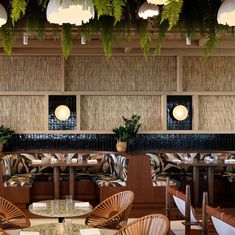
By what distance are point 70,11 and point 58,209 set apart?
340 centimetres

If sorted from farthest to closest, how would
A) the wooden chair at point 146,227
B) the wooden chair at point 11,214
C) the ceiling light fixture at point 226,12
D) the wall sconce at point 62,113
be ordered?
the wall sconce at point 62,113 → the wooden chair at point 11,214 → the wooden chair at point 146,227 → the ceiling light fixture at point 226,12

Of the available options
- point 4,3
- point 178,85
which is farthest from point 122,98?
point 4,3

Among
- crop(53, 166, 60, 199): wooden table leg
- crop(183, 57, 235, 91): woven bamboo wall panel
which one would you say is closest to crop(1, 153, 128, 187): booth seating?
crop(53, 166, 60, 199): wooden table leg

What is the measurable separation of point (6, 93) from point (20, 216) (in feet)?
12.8

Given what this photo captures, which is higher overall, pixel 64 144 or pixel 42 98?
pixel 42 98

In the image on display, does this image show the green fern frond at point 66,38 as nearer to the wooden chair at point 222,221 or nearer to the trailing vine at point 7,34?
the trailing vine at point 7,34

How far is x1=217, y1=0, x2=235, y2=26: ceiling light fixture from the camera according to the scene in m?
1.94

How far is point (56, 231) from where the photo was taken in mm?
3775

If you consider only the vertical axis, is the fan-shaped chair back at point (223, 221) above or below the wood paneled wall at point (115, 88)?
below

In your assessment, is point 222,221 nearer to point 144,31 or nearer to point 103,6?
point 144,31

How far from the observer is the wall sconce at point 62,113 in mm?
8570

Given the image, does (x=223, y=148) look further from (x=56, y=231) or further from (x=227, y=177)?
(x=56, y=231)

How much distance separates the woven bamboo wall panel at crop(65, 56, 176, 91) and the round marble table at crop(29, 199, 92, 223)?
3.88m

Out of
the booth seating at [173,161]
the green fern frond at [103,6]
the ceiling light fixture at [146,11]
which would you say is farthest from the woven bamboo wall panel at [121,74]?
the green fern frond at [103,6]
